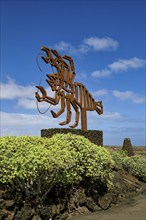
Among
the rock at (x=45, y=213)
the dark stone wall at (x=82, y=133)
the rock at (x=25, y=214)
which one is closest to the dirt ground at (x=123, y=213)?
the rock at (x=45, y=213)

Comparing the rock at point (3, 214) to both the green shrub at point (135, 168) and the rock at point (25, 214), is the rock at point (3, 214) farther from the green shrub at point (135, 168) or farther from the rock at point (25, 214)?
the green shrub at point (135, 168)

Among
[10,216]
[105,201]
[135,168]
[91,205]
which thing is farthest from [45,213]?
[135,168]

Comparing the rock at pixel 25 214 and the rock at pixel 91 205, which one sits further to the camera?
the rock at pixel 91 205

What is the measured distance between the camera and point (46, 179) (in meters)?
10.8

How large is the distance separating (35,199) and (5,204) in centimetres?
98

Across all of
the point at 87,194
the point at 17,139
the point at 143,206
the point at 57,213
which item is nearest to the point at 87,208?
the point at 87,194

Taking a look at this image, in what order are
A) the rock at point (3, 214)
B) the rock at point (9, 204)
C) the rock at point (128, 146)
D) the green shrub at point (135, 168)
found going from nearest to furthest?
the rock at point (3, 214) < the rock at point (9, 204) < the green shrub at point (135, 168) < the rock at point (128, 146)

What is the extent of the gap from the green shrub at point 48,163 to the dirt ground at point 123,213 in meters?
1.10

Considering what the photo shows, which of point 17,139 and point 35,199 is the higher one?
point 17,139

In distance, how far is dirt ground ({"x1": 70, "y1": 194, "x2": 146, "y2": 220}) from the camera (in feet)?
36.3

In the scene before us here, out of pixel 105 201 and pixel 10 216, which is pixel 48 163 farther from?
pixel 105 201

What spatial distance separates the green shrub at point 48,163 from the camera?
1003cm

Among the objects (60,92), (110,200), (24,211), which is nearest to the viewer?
(24,211)

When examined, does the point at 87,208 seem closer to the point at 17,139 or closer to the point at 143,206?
the point at 143,206
